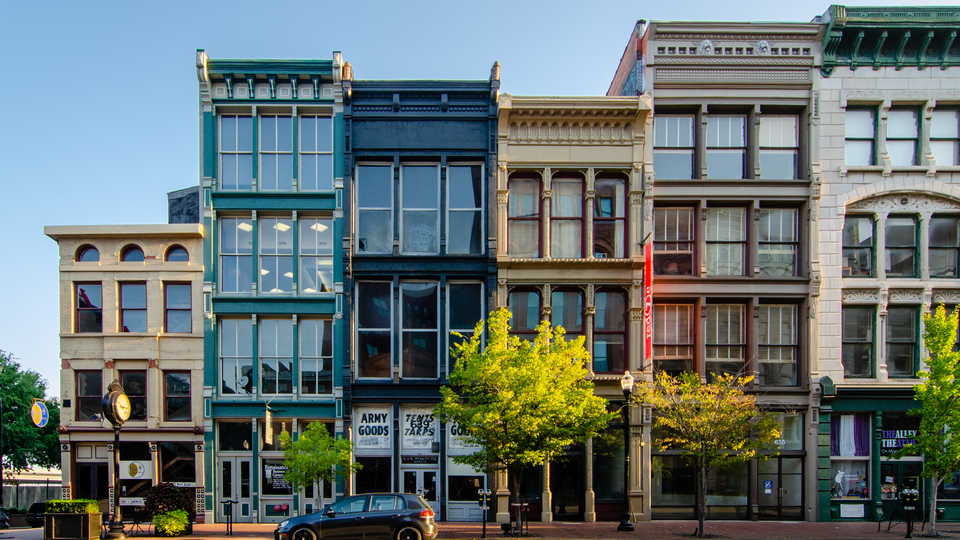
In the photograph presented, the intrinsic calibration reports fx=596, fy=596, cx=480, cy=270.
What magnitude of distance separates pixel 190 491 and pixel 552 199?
54.6ft

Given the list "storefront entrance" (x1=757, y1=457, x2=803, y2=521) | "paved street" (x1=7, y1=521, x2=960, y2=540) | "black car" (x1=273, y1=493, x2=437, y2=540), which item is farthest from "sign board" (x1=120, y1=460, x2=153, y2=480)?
"storefront entrance" (x1=757, y1=457, x2=803, y2=521)

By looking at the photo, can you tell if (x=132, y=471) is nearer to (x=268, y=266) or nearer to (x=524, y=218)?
(x=268, y=266)

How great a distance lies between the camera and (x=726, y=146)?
22453 mm

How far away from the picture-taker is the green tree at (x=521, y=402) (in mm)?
16844

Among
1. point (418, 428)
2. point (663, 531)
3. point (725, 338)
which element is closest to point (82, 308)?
point (418, 428)

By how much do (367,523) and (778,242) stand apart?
1728cm

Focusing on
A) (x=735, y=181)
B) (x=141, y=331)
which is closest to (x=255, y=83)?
(x=141, y=331)

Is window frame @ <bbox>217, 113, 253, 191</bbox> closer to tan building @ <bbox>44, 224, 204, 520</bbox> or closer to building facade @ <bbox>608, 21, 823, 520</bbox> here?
tan building @ <bbox>44, 224, 204, 520</bbox>

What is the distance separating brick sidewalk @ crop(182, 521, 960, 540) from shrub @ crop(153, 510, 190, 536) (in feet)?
1.95

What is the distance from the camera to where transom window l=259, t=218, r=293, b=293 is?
22188 millimetres

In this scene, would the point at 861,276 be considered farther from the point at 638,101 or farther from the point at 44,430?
the point at 44,430

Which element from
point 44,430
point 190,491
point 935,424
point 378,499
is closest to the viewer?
point 378,499

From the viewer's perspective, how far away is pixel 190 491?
68.6 ft

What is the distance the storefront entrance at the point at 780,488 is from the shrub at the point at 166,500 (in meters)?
19.4
